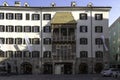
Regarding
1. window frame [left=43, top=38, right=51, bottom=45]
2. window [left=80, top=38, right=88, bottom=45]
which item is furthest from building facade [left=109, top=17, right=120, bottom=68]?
window frame [left=43, top=38, right=51, bottom=45]

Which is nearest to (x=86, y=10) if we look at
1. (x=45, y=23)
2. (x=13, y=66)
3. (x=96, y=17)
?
(x=96, y=17)

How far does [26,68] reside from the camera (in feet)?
291

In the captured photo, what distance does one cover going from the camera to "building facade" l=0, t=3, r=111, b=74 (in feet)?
286

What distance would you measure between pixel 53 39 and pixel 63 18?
18.7ft

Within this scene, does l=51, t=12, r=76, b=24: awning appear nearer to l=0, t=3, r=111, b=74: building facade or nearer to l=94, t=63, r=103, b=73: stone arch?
l=0, t=3, r=111, b=74: building facade

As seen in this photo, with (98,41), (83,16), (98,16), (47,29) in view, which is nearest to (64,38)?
(47,29)

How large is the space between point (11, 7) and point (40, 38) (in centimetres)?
1027

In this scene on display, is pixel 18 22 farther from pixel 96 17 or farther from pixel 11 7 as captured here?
pixel 96 17

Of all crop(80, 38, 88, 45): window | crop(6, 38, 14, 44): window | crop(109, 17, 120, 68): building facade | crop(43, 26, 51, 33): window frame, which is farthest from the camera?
crop(109, 17, 120, 68): building facade

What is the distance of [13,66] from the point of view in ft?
287

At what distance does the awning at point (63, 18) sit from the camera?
87.2 metres

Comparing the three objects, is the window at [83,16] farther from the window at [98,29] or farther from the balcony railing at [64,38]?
the balcony railing at [64,38]

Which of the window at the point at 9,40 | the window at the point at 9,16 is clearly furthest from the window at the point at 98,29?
the window at the point at 9,16

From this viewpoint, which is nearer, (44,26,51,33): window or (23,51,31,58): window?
(23,51,31,58): window
